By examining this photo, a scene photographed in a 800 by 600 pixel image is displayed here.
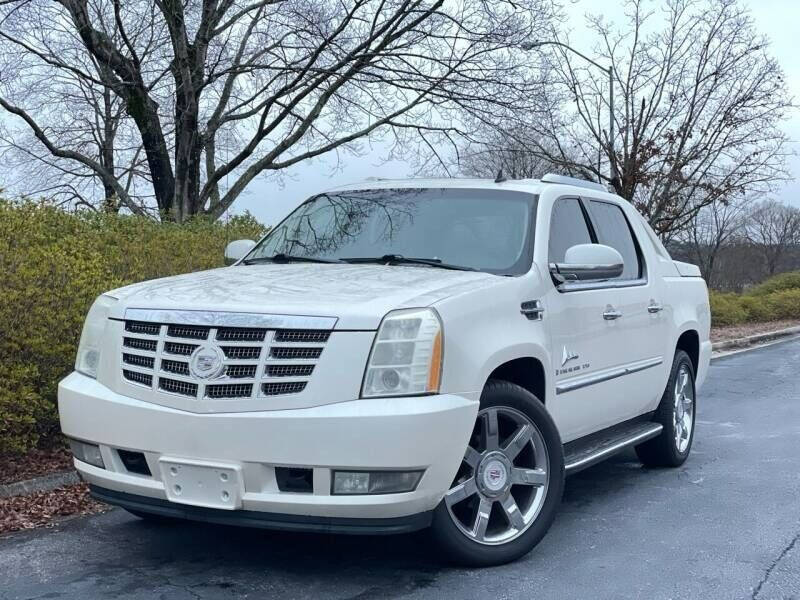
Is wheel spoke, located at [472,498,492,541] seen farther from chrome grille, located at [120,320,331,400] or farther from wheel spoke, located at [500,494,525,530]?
chrome grille, located at [120,320,331,400]

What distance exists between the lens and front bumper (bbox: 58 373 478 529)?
3.76m

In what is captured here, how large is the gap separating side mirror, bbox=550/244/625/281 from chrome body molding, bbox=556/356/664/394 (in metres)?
0.55

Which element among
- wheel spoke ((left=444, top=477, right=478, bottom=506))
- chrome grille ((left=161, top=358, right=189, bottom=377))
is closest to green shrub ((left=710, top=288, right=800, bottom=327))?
wheel spoke ((left=444, top=477, right=478, bottom=506))

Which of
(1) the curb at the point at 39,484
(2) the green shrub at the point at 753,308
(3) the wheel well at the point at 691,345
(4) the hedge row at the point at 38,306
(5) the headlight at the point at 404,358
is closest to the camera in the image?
(5) the headlight at the point at 404,358

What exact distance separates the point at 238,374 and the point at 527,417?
4.62 feet

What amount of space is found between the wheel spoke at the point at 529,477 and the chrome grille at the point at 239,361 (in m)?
1.22

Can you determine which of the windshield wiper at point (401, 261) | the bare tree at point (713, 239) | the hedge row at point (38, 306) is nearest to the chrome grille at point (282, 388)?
the windshield wiper at point (401, 261)

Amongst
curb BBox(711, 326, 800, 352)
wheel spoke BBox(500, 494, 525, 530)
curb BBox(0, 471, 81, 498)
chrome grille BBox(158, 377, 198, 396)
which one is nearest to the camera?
chrome grille BBox(158, 377, 198, 396)

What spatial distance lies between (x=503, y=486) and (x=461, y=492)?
27 cm

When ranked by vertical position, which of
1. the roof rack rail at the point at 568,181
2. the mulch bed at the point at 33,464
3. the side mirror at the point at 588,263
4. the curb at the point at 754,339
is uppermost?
the roof rack rail at the point at 568,181

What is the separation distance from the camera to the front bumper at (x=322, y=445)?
12.3 ft

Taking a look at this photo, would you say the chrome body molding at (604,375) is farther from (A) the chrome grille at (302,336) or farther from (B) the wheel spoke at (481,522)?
(A) the chrome grille at (302,336)

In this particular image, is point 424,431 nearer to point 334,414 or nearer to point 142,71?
point 334,414

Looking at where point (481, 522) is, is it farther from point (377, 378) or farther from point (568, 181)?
point (568, 181)
